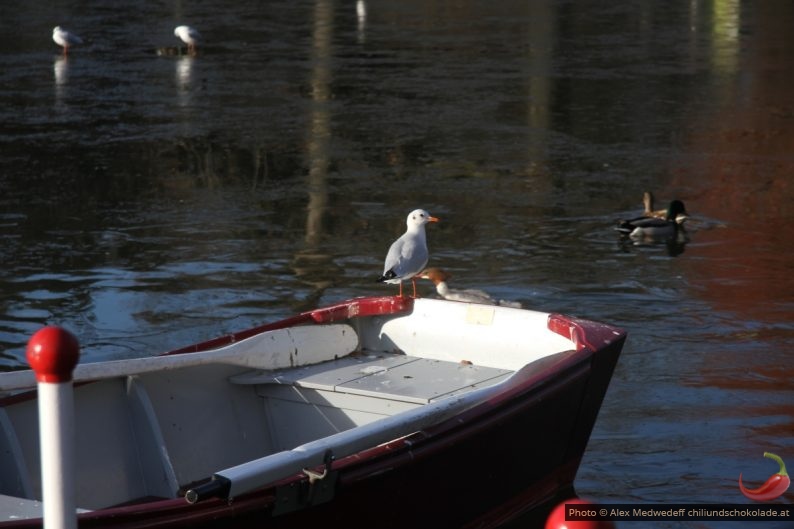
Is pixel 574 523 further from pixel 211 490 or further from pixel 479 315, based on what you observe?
pixel 479 315

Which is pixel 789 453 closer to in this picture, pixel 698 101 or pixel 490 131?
pixel 490 131

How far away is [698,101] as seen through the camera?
22203mm

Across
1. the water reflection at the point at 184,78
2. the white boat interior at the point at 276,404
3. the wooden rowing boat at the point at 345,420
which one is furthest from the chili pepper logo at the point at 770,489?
the water reflection at the point at 184,78

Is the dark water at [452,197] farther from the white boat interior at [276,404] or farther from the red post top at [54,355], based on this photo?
the red post top at [54,355]

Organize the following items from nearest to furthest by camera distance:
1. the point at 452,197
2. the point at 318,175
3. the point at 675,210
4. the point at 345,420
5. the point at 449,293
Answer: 1. the point at 345,420
2. the point at 449,293
3. the point at 675,210
4. the point at 452,197
5. the point at 318,175

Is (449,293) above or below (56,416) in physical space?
below

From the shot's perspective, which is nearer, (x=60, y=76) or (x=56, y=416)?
(x=56, y=416)

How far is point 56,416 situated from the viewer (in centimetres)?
417

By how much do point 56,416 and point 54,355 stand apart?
0.20m

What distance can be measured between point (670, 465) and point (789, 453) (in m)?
0.76

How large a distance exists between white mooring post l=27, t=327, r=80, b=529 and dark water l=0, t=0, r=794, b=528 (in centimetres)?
433

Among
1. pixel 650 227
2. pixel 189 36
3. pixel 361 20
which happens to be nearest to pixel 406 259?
pixel 650 227

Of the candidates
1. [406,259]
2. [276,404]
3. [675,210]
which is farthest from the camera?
[675,210]

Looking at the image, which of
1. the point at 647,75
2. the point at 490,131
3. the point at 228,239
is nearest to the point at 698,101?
the point at 647,75
